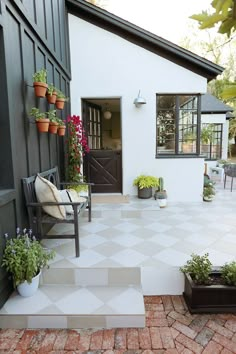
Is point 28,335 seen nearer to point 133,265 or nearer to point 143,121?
point 133,265

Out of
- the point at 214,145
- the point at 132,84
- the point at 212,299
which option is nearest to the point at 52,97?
the point at 132,84

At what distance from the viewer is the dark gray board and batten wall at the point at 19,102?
220 centimetres

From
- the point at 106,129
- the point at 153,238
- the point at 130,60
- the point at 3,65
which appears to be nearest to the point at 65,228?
the point at 153,238

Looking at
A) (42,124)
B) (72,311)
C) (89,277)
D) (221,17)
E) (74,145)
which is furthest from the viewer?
(74,145)

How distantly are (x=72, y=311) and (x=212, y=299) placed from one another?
1.27 m

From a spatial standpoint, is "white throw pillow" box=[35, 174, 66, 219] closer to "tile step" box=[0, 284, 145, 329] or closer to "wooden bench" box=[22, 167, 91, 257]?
"wooden bench" box=[22, 167, 91, 257]

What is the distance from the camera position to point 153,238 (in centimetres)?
329

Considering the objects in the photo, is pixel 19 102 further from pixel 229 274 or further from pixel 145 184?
pixel 145 184

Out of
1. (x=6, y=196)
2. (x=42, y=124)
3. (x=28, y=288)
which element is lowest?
(x=28, y=288)

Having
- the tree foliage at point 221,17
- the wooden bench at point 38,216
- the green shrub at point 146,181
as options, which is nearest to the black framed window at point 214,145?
the green shrub at point 146,181

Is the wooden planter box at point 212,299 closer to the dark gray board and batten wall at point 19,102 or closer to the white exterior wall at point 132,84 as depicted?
the dark gray board and batten wall at point 19,102

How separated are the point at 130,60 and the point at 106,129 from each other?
12.7ft

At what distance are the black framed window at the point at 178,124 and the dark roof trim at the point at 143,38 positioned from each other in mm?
575

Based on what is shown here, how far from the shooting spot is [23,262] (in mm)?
2135
